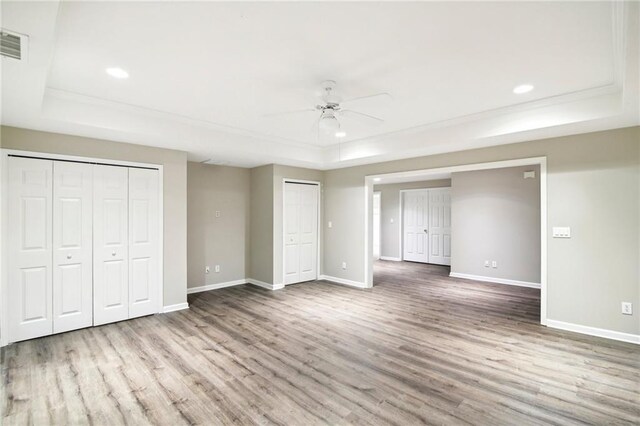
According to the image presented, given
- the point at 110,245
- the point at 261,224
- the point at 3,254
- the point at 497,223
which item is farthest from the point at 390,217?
the point at 3,254

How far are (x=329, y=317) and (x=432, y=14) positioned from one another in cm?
371

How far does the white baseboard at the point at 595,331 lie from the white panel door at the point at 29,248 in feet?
20.3

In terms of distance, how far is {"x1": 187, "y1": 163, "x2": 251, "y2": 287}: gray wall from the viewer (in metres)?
5.73

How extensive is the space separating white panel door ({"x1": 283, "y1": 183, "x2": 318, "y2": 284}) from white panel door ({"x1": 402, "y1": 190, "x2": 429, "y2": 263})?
3881 mm

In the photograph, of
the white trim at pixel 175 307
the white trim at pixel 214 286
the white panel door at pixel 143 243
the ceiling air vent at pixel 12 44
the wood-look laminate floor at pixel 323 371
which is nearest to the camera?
the ceiling air vent at pixel 12 44

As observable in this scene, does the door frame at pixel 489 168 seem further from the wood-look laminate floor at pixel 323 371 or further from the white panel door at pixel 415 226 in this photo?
the white panel door at pixel 415 226

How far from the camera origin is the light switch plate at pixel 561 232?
385 centimetres

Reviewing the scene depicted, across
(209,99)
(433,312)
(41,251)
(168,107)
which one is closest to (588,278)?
(433,312)

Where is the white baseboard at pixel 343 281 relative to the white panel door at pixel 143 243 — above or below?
below

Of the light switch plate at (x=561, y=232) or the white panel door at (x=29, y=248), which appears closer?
the white panel door at (x=29, y=248)

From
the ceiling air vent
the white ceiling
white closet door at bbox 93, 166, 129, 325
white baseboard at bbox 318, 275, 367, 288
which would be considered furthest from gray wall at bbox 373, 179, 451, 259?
the ceiling air vent

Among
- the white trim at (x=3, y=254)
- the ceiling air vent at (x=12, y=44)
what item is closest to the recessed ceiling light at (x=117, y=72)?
the ceiling air vent at (x=12, y=44)

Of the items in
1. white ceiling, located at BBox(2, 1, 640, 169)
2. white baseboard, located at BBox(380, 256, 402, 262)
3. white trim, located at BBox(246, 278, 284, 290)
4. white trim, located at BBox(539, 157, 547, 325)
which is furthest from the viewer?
white baseboard, located at BBox(380, 256, 402, 262)

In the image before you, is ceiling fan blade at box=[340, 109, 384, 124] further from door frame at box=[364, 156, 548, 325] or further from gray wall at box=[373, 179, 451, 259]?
gray wall at box=[373, 179, 451, 259]
